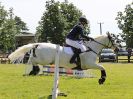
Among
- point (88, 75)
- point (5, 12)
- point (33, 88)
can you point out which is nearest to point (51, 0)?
Result: point (5, 12)

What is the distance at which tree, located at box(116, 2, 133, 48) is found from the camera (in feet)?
Result: 244

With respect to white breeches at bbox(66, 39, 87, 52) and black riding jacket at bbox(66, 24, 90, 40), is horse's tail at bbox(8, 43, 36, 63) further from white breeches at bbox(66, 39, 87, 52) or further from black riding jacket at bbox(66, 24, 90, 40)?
black riding jacket at bbox(66, 24, 90, 40)

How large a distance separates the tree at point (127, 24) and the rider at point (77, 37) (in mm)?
57297

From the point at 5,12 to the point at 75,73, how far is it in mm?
61451

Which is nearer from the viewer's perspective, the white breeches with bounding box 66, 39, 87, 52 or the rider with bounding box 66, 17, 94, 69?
the rider with bounding box 66, 17, 94, 69

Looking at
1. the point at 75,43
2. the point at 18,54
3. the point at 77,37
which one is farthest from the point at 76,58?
the point at 18,54

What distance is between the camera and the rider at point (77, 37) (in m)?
16.4

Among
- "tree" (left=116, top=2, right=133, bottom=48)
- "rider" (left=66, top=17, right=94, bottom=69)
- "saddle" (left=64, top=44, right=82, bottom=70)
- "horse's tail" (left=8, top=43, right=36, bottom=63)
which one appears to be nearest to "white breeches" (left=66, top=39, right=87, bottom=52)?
"rider" (left=66, top=17, right=94, bottom=69)

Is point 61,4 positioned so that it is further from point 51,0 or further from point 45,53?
point 45,53

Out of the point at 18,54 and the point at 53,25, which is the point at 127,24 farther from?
the point at 18,54

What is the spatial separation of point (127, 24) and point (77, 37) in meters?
60.0

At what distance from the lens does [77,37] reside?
659 inches

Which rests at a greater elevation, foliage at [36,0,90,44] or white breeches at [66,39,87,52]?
foliage at [36,0,90,44]

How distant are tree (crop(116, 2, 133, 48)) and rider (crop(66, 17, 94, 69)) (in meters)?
57.3
